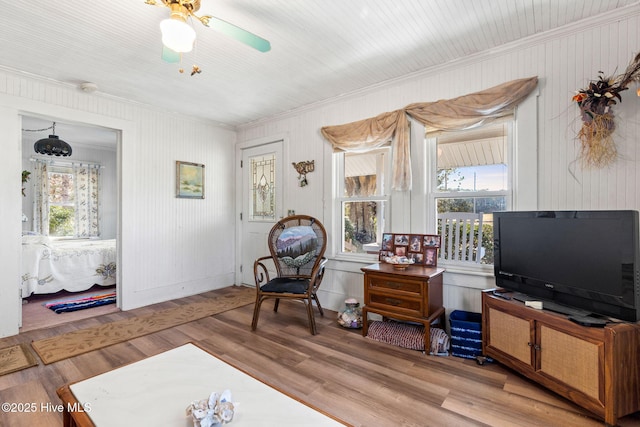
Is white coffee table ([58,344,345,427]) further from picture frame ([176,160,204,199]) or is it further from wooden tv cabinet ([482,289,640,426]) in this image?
picture frame ([176,160,204,199])

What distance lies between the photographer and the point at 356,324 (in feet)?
9.53

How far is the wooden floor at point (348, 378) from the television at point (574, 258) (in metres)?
0.62

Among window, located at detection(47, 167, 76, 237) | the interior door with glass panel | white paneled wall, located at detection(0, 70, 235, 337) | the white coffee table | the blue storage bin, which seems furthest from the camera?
window, located at detection(47, 167, 76, 237)

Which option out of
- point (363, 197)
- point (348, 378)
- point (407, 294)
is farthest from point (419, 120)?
point (348, 378)

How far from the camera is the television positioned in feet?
5.36

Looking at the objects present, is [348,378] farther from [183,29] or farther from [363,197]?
[183,29]

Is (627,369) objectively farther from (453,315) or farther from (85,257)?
(85,257)

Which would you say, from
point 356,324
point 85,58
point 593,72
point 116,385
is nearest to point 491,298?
point 356,324

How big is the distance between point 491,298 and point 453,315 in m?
0.45

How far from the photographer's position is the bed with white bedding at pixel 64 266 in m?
3.71

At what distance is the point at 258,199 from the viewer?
176 inches

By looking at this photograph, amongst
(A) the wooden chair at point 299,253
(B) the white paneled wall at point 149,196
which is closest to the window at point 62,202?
(B) the white paneled wall at point 149,196

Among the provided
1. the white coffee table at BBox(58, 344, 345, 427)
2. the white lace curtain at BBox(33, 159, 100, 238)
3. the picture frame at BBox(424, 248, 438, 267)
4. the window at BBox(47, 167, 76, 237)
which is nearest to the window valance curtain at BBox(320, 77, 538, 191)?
the picture frame at BBox(424, 248, 438, 267)

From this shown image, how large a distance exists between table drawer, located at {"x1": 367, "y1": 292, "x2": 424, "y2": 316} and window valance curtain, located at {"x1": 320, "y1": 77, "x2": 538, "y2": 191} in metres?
1.03
